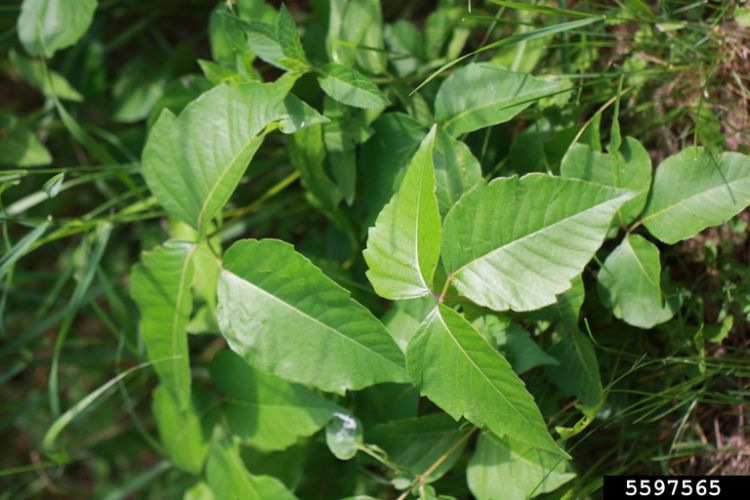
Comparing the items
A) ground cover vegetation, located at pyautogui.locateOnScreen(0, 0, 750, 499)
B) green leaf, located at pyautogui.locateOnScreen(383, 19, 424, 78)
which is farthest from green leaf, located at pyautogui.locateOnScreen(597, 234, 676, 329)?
green leaf, located at pyautogui.locateOnScreen(383, 19, 424, 78)

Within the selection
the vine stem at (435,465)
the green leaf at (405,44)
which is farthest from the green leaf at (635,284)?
the green leaf at (405,44)

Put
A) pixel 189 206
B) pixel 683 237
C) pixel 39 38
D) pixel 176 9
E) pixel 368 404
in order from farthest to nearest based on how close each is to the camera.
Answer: pixel 176 9, pixel 39 38, pixel 368 404, pixel 189 206, pixel 683 237

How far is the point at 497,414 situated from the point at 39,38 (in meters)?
1.26

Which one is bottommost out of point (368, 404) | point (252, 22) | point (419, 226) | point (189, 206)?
point (368, 404)

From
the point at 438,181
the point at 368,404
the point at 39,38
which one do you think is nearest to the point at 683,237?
the point at 438,181

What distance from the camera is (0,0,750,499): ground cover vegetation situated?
3.16 feet

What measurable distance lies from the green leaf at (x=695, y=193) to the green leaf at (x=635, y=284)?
0.13 feet

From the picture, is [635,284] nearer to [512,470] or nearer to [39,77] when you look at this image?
[512,470]

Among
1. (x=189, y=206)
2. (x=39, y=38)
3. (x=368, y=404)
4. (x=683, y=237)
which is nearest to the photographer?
(x=683, y=237)

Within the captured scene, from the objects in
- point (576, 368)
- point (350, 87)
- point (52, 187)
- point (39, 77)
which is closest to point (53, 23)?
point (39, 77)

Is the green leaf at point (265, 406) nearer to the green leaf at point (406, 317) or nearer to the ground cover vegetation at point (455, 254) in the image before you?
the ground cover vegetation at point (455, 254)

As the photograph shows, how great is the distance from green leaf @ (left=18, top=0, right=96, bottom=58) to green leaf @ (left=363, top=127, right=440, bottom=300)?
2.81 ft

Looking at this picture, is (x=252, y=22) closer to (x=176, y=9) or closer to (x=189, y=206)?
(x=189, y=206)

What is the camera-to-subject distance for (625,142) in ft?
3.59
